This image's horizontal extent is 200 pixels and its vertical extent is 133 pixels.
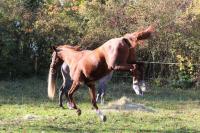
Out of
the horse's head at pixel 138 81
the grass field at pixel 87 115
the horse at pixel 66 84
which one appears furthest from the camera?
the horse at pixel 66 84

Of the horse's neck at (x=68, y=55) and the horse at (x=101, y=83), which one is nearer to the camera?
the horse at (x=101, y=83)

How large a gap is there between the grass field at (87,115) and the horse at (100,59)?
3.26ft

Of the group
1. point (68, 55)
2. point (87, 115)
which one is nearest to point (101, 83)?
point (87, 115)

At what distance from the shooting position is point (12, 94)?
19188mm

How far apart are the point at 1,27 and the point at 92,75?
16.6m

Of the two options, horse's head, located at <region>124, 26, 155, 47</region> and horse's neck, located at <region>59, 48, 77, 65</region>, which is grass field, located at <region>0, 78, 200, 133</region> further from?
horse's head, located at <region>124, 26, 155, 47</region>

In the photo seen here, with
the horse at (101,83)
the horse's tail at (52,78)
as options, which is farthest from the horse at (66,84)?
the horse's tail at (52,78)

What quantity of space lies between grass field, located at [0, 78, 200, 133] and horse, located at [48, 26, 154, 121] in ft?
3.26

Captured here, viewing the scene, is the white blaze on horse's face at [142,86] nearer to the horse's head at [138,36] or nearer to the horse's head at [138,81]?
the horse's head at [138,81]

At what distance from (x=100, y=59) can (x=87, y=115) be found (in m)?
4.13

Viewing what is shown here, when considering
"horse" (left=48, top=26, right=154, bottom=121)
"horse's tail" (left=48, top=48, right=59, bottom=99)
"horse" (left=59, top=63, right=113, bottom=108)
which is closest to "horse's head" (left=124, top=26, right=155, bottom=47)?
"horse" (left=48, top=26, right=154, bottom=121)

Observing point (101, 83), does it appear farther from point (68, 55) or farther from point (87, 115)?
point (68, 55)

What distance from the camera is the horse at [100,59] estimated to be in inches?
342

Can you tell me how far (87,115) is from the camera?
13.0 metres
